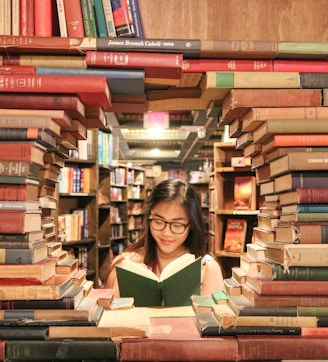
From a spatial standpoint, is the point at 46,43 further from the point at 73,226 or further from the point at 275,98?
the point at 73,226

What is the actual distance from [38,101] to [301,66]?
735 millimetres

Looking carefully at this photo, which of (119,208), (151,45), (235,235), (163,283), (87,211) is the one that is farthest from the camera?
(119,208)

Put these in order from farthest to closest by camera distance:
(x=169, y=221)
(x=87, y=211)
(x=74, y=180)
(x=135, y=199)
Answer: (x=135, y=199)
(x=87, y=211)
(x=74, y=180)
(x=169, y=221)

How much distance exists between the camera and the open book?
1.44 meters

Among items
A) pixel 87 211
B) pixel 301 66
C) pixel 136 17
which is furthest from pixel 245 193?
pixel 136 17

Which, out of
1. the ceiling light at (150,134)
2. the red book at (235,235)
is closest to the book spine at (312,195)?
the red book at (235,235)

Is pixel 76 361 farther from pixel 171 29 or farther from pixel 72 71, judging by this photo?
pixel 171 29

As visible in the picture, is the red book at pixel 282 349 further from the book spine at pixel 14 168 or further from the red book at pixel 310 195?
the book spine at pixel 14 168

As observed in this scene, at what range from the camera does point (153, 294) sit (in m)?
1.47

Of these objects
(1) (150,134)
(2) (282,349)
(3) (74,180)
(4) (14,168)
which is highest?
(1) (150,134)

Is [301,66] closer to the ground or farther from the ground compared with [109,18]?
closer to the ground

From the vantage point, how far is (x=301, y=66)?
1.19m

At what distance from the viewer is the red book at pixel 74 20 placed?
1.17m

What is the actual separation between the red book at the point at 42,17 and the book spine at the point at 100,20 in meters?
0.13
